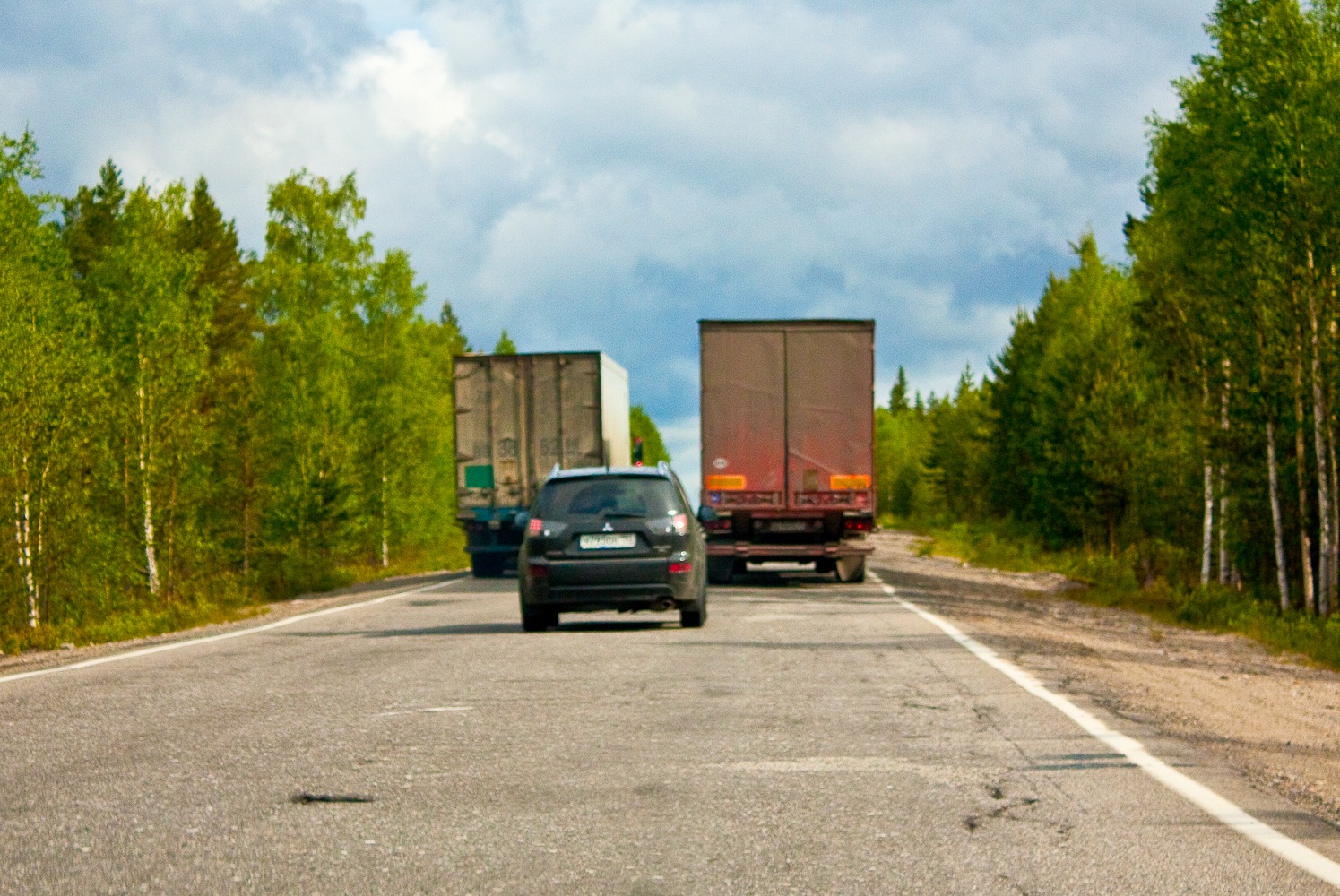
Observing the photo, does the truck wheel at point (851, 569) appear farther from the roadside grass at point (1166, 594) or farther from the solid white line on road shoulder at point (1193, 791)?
the solid white line on road shoulder at point (1193, 791)

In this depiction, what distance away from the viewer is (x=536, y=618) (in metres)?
15.3

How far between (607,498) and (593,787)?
879 cm

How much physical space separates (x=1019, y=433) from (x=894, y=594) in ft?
143

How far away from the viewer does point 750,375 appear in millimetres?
24625

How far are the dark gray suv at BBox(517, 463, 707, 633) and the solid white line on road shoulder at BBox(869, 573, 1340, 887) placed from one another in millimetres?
4329

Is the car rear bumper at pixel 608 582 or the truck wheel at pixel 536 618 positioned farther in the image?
the truck wheel at pixel 536 618

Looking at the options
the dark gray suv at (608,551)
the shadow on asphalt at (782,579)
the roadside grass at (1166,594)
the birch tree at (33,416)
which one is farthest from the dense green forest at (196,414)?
the roadside grass at (1166,594)

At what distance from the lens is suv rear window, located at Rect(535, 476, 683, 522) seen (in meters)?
15.1

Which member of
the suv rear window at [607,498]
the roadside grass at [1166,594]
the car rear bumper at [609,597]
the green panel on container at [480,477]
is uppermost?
the green panel on container at [480,477]

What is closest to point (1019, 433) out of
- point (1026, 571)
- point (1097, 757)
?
point (1026, 571)

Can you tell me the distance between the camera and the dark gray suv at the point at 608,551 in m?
14.8

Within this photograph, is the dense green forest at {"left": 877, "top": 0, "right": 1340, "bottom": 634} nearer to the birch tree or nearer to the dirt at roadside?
the dirt at roadside

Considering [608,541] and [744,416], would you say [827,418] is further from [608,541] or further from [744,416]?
[608,541]

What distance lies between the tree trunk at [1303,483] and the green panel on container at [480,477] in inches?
558
